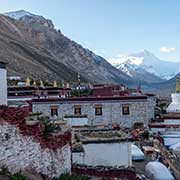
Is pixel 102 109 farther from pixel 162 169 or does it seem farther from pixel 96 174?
pixel 96 174

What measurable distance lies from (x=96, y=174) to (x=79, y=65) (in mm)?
127518

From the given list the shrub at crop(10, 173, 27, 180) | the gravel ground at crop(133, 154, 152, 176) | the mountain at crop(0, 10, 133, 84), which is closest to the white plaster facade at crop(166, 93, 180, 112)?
the gravel ground at crop(133, 154, 152, 176)

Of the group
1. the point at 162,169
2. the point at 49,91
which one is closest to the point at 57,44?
the point at 49,91

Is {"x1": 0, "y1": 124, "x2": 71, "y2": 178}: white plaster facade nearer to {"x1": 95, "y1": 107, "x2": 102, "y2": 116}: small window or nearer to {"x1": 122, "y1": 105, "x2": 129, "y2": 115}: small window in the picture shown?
{"x1": 95, "y1": 107, "x2": 102, "y2": 116}: small window

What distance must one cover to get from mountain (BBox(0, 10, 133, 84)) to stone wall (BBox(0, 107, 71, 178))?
65833 mm

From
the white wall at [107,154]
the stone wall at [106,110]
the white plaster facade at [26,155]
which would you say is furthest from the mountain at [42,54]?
the white plaster facade at [26,155]

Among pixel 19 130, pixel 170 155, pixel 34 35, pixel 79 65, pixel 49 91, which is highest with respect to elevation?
pixel 34 35

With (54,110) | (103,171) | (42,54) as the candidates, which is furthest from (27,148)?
(42,54)

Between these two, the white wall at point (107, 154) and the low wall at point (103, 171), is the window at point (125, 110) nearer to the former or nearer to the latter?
the white wall at point (107, 154)

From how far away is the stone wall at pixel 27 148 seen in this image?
464 inches

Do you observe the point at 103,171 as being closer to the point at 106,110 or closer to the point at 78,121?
the point at 78,121

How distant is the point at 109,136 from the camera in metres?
18.0

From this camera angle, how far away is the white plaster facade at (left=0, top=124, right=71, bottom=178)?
11.8 meters

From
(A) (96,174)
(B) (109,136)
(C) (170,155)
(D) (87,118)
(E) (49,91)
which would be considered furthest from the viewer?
(E) (49,91)
